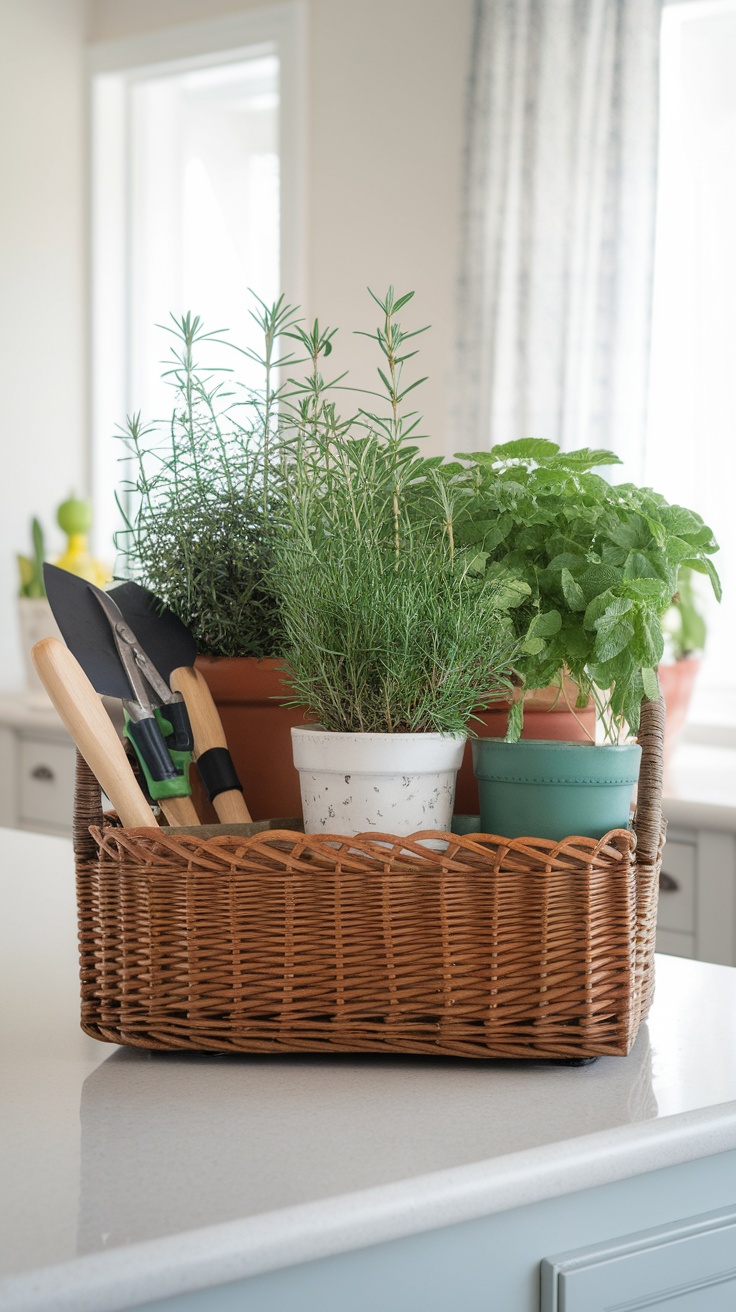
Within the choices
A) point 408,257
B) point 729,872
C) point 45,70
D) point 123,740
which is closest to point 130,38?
point 45,70

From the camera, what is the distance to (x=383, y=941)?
0.64 m

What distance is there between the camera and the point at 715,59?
2729 millimetres

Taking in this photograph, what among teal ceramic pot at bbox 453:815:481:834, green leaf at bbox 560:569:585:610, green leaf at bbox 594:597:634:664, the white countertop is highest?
green leaf at bbox 560:569:585:610

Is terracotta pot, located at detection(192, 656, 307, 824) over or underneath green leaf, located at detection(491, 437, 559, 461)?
underneath

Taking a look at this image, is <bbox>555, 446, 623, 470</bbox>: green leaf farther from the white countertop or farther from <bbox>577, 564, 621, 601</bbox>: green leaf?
the white countertop

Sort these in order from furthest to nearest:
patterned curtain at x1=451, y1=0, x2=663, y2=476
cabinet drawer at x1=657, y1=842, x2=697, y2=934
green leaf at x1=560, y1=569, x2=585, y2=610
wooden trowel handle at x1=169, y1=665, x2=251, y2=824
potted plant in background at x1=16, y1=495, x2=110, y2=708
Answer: potted plant in background at x1=16, y1=495, x2=110, y2=708 < patterned curtain at x1=451, y1=0, x2=663, y2=476 < cabinet drawer at x1=657, y1=842, x2=697, y2=934 < wooden trowel handle at x1=169, y1=665, x2=251, y2=824 < green leaf at x1=560, y1=569, x2=585, y2=610

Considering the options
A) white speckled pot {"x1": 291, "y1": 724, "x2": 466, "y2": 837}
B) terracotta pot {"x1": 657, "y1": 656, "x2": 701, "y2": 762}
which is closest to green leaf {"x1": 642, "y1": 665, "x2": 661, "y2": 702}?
white speckled pot {"x1": 291, "y1": 724, "x2": 466, "y2": 837}

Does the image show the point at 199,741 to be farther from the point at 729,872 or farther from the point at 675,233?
the point at 675,233

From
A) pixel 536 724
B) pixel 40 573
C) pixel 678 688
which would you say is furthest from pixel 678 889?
pixel 40 573

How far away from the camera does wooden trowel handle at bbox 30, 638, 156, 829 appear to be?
2.19 feet

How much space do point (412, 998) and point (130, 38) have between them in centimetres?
378

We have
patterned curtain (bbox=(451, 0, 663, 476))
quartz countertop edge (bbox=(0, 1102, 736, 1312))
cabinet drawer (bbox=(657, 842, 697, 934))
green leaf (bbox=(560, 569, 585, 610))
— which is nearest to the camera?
quartz countertop edge (bbox=(0, 1102, 736, 1312))

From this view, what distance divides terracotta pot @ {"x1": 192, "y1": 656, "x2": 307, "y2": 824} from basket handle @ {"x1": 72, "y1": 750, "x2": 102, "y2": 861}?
0.28ft

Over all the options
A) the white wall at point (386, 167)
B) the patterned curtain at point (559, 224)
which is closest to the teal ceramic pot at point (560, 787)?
the patterned curtain at point (559, 224)
